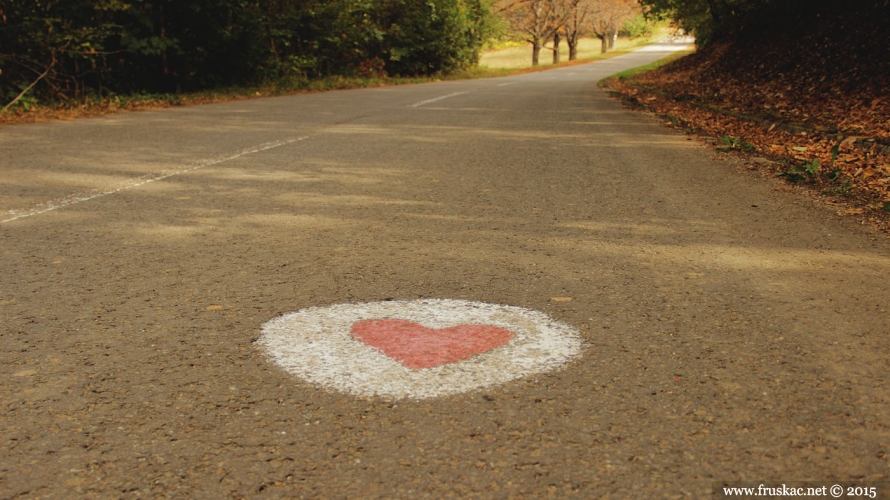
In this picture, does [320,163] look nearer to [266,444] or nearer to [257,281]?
[257,281]

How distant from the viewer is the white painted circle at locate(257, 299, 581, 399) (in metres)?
3.05

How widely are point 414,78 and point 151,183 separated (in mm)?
25854

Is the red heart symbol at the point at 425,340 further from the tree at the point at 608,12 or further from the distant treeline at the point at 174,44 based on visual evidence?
the tree at the point at 608,12

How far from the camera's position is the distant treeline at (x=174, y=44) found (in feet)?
49.0

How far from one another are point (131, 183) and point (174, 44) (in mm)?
11313

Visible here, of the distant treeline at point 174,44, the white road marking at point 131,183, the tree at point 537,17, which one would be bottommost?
the white road marking at point 131,183

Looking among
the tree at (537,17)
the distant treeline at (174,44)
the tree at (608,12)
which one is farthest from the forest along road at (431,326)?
the tree at (608,12)

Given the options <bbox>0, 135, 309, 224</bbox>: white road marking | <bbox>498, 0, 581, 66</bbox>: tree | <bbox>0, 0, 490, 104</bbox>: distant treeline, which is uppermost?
<bbox>498, 0, 581, 66</bbox>: tree

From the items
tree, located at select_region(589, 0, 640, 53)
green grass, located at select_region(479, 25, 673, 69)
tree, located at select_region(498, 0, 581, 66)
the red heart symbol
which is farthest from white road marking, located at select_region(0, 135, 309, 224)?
tree, located at select_region(589, 0, 640, 53)

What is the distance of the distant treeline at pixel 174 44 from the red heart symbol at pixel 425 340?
13217 mm

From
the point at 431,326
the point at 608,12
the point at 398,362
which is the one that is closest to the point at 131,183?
the point at 431,326

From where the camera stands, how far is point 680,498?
7.50 feet

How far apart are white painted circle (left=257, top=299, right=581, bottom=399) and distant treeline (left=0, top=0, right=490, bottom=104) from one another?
12979mm

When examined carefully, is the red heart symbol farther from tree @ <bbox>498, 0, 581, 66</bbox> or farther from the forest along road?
tree @ <bbox>498, 0, 581, 66</bbox>
